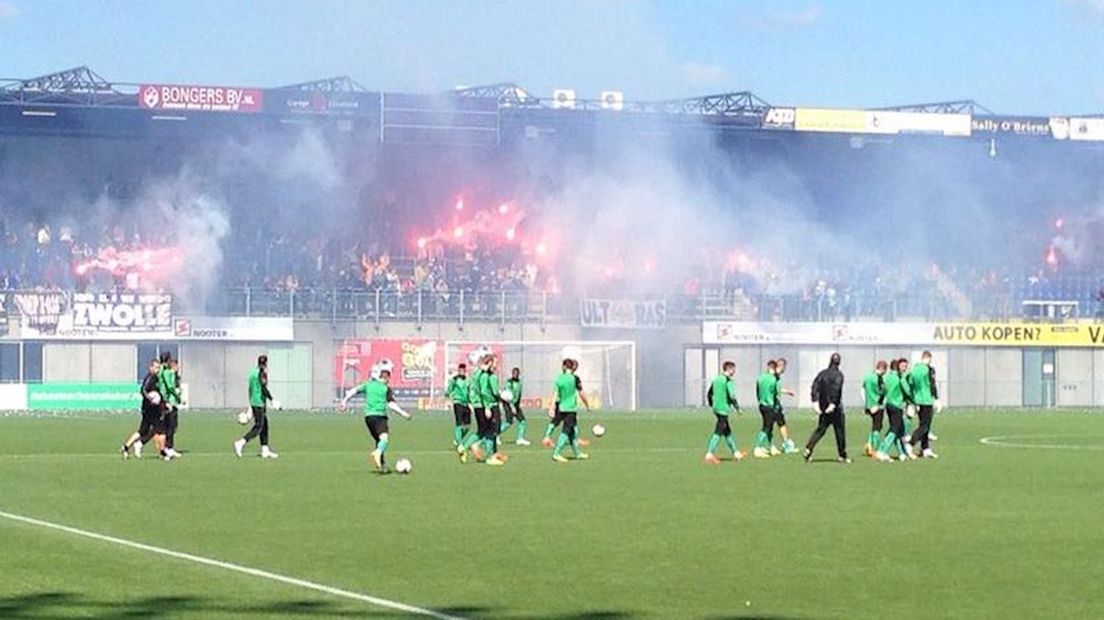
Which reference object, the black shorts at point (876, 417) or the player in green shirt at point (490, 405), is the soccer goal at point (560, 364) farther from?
the player in green shirt at point (490, 405)

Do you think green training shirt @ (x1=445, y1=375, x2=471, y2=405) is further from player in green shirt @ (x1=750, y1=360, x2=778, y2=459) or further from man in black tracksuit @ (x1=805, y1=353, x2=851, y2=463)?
man in black tracksuit @ (x1=805, y1=353, x2=851, y2=463)

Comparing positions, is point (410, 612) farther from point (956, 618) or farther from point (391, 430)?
point (391, 430)

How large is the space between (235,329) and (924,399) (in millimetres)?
42450

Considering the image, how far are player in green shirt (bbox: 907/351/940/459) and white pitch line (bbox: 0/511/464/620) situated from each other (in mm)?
21054

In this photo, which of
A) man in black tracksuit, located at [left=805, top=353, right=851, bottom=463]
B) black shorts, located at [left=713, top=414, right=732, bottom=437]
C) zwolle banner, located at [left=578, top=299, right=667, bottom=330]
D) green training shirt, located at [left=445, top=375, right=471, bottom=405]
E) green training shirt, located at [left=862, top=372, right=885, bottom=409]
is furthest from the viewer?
zwolle banner, located at [left=578, top=299, right=667, bottom=330]

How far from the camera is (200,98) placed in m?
83.7

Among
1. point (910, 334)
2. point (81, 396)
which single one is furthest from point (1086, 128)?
point (81, 396)

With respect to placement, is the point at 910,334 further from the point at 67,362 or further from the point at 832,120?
the point at 67,362

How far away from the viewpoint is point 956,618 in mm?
16203

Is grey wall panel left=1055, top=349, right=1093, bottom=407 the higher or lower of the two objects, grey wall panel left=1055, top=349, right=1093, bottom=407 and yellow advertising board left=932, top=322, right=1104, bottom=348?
the lower

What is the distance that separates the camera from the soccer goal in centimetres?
8119

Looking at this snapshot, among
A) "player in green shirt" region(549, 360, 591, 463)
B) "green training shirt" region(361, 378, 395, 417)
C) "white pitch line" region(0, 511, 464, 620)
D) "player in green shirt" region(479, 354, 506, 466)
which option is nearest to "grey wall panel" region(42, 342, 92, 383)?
"player in green shirt" region(549, 360, 591, 463)

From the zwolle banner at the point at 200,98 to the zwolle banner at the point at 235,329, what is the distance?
9.23 m

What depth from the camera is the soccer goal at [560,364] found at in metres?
81.2
